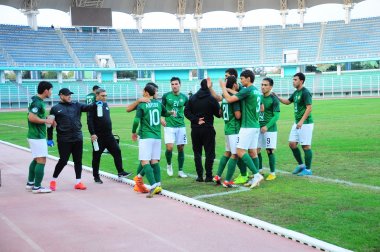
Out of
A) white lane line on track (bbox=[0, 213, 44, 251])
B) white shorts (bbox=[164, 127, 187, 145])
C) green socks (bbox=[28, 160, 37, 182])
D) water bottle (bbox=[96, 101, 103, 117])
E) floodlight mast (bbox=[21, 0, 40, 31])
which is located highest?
floodlight mast (bbox=[21, 0, 40, 31])

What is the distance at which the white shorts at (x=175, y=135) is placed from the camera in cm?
1061

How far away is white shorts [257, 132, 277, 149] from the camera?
981cm

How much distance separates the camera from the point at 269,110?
32.4ft

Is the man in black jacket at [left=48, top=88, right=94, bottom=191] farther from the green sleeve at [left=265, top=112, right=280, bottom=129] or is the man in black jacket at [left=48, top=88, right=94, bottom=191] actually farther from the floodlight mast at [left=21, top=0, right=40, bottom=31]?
the floodlight mast at [left=21, top=0, right=40, bottom=31]

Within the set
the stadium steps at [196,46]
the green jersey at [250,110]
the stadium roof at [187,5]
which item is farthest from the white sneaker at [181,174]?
the stadium roof at [187,5]

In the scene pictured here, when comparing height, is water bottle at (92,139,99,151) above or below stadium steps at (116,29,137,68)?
below

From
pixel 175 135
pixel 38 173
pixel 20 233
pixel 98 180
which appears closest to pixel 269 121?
pixel 175 135

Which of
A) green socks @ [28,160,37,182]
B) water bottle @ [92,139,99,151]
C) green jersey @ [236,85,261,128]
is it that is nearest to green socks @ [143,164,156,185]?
water bottle @ [92,139,99,151]

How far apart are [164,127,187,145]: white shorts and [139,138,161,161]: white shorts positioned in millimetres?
1904

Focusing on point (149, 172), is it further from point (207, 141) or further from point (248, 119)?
point (248, 119)

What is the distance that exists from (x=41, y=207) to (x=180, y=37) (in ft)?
184

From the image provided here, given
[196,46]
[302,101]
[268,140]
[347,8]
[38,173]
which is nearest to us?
[38,173]

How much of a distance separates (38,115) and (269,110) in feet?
14.8

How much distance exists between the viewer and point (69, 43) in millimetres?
57094
